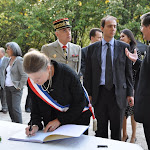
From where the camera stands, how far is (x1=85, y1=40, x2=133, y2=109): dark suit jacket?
2.83 meters

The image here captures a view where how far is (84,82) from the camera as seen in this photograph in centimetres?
312

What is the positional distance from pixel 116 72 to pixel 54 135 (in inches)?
55.0

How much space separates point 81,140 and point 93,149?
0.16 m

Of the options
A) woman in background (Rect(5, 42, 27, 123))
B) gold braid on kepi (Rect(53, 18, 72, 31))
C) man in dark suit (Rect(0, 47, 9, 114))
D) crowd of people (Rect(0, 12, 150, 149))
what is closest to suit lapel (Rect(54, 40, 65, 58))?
crowd of people (Rect(0, 12, 150, 149))

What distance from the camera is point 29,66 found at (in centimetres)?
165

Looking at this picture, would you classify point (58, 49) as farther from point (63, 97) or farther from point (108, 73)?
point (63, 97)

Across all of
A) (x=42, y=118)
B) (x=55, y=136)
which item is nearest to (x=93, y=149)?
(x=55, y=136)

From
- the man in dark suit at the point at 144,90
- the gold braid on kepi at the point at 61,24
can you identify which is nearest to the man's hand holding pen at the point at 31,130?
the man in dark suit at the point at 144,90

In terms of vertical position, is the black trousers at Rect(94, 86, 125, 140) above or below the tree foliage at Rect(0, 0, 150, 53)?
below

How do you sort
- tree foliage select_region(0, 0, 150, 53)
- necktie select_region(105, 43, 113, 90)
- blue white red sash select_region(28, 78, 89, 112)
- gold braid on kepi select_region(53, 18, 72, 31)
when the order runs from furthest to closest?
tree foliage select_region(0, 0, 150, 53), gold braid on kepi select_region(53, 18, 72, 31), necktie select_region(105, 43, 113, 90), blue white red sash select_region(28, 78, 89, 112)

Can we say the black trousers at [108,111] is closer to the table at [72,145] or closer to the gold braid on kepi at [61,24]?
the gold braid on kepi at [61,24]

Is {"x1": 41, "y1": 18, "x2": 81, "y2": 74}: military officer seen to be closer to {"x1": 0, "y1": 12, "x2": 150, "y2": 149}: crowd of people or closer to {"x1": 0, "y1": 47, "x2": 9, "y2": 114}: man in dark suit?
{"x1": 0, "y1": 12, "x2": 150, "y2": 149}: crowd of people

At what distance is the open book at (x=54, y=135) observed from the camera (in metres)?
1.65

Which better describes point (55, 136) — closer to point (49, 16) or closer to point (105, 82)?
point (105, 82)
